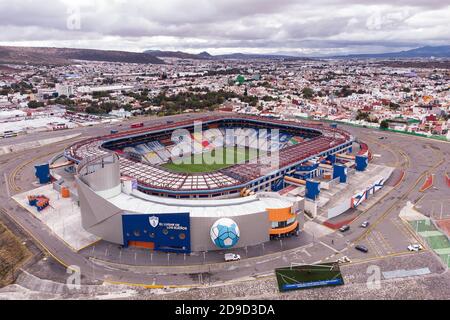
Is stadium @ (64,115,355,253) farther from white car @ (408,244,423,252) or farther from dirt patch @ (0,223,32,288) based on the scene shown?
white car @ (408,244,423,252)

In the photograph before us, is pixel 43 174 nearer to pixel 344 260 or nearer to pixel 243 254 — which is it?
pixel 243 254

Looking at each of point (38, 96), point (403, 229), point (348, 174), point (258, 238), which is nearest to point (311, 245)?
point (258, 238)

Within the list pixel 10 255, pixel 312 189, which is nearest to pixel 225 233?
pixel 312 189

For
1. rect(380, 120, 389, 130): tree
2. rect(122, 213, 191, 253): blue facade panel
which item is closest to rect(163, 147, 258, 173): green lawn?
rect(122, 213, 191, 253): blue facade panel

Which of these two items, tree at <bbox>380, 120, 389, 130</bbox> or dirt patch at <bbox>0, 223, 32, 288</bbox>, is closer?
dirt patch at <bbox>0, 223, 32, 288</bbox>

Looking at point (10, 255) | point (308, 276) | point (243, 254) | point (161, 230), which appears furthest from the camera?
point (10, 255)

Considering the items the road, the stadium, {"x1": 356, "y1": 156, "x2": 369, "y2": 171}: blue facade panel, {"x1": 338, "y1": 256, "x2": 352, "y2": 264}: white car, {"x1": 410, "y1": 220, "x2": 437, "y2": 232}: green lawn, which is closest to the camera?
the road

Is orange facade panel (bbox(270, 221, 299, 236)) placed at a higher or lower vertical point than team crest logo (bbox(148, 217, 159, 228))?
lower
